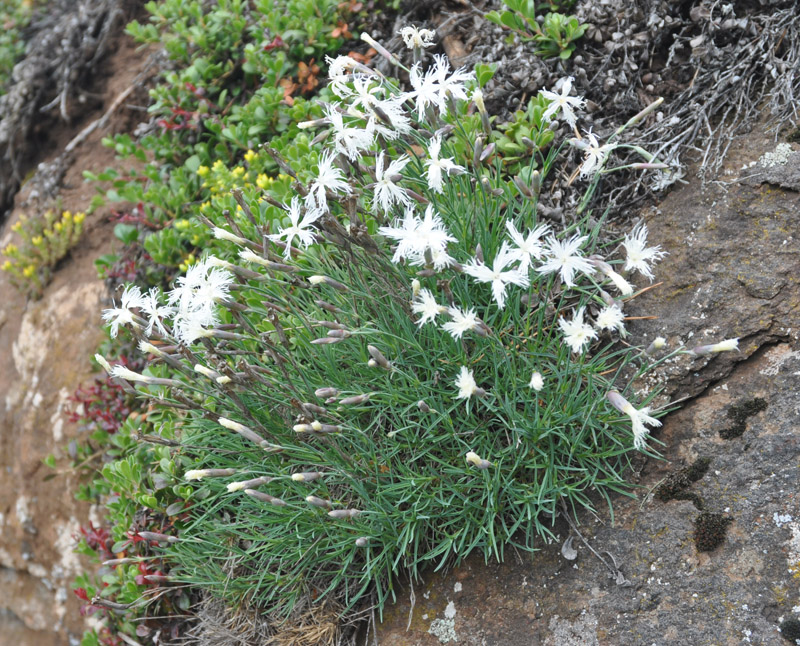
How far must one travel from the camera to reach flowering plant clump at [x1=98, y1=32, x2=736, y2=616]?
2.17 m

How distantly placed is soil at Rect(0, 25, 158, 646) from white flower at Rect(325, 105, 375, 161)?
252cm

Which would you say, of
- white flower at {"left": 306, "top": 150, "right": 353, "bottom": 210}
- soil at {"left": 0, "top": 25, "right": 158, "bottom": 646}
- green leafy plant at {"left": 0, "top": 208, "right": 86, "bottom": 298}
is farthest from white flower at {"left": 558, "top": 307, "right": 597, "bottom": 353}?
green leafy plant at {"left": 0, "top": 208, "right": 86, "bottom": 298}

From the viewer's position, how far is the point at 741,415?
2189mm

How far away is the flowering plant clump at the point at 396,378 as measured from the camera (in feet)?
7.12

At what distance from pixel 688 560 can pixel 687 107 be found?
1.83 metres

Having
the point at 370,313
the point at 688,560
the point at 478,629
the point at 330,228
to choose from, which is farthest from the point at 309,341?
the point at 688,560

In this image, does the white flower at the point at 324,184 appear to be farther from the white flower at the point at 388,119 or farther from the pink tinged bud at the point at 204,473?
the pink tinged bud at the point at 204,473

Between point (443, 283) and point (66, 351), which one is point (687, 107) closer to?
point (443, 283)

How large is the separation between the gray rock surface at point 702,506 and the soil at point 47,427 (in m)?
2.56

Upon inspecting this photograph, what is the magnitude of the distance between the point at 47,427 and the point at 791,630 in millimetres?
4063

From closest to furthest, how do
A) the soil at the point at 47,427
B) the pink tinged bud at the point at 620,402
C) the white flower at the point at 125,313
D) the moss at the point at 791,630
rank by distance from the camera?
the moss at the point at 791,630 → the pink tinged bud at the point at 620,402 → the white flower at the point at 125,313 → the soil at the point at 47,427

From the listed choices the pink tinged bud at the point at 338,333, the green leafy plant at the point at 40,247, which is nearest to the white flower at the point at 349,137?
the pink tinged bud at the point at 338,333

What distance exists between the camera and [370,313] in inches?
98.9

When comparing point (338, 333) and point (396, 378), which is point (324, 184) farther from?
point (396, 378)
